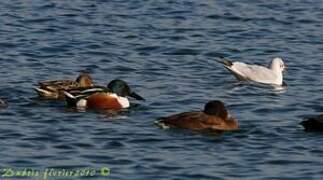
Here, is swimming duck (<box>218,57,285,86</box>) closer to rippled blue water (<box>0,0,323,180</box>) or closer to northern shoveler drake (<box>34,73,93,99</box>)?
rippled blue water (<box>0,0,323,180</box>)

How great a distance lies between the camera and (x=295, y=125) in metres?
19.6

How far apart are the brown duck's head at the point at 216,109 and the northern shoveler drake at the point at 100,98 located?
1.93m

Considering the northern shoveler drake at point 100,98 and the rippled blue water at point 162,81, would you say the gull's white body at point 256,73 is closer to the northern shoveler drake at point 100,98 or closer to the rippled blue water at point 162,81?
the rippled blue water at point 162,81

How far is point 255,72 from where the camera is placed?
939 inches

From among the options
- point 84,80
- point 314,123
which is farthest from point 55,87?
point 314,123

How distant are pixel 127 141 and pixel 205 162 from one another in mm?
1618

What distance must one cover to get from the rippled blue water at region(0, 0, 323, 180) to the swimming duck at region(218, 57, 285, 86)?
0.22 meters

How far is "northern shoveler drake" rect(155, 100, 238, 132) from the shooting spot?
1902 cm

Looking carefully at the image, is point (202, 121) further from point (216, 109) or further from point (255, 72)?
point (255, 72)

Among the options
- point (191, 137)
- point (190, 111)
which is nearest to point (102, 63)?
point (190, 111)

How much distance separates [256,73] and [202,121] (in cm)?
485

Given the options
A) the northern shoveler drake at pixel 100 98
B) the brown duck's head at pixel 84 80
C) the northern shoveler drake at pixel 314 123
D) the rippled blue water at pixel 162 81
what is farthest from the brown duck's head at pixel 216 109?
the brown duck's head at pixel 84 80

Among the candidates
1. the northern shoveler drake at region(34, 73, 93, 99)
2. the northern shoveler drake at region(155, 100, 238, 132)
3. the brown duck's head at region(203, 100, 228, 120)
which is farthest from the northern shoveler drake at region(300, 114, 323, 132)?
the northern shoveler drake at region(34, 73, 93, 99)

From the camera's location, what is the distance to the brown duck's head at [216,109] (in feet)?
63.7
